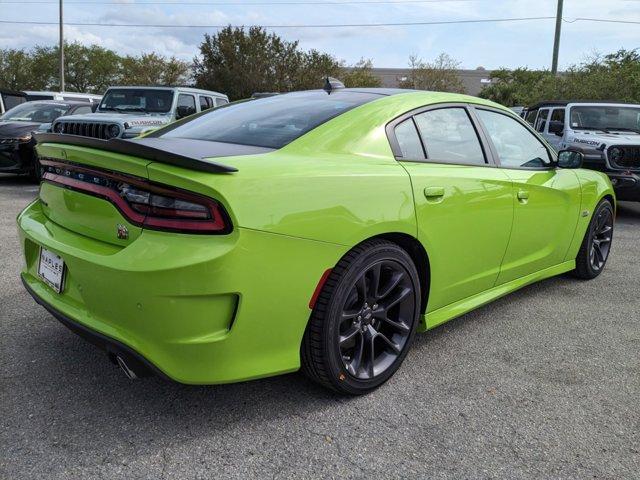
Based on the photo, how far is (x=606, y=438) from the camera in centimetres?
241

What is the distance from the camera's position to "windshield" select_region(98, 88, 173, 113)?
9891 millimetres

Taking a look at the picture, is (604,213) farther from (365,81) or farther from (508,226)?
(365,81)

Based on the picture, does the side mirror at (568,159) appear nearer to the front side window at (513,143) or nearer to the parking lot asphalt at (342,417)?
the front side window at (513,143)

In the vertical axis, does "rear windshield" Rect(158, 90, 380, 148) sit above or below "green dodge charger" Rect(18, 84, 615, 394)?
above

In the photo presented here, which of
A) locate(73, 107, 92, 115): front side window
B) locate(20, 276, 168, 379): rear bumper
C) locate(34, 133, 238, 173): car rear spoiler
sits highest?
locate(73, 107, 92, 115): front side window

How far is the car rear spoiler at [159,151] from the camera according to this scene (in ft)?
6.79

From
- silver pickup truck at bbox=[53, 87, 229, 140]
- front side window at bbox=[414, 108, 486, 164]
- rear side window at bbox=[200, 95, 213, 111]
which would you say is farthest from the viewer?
rear side window at bbox=[200, 95, 213, 111]

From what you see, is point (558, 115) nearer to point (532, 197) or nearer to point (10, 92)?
point (532, 197)

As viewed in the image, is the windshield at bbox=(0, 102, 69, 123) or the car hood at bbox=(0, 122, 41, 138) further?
the windshield at bbox=(0, 102, 69, 123)

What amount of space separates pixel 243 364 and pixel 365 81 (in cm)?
3993

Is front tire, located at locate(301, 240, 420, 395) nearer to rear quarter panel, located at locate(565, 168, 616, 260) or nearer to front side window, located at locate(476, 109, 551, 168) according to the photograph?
front side window, located at locate(476, 109, 551, 168)

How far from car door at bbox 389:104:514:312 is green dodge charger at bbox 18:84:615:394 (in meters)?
0.01

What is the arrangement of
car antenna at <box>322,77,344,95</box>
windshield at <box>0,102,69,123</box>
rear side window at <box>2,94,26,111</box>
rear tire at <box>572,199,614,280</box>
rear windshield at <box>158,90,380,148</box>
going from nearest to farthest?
rear windshield at <box>158,90,380,148</box> < car antenna at <box>322,77,344,95</box> < rear tire at <box>572,199,614,280</box> < windshield at <box>0,102,69,123</box> < rear side window at <box>2,94,26,111</box>

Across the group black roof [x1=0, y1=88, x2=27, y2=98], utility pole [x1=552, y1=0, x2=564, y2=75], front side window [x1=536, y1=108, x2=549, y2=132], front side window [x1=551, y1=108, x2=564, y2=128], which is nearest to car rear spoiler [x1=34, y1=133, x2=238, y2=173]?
front side window [x1=551, y1=108, x2=564, y2=128]
